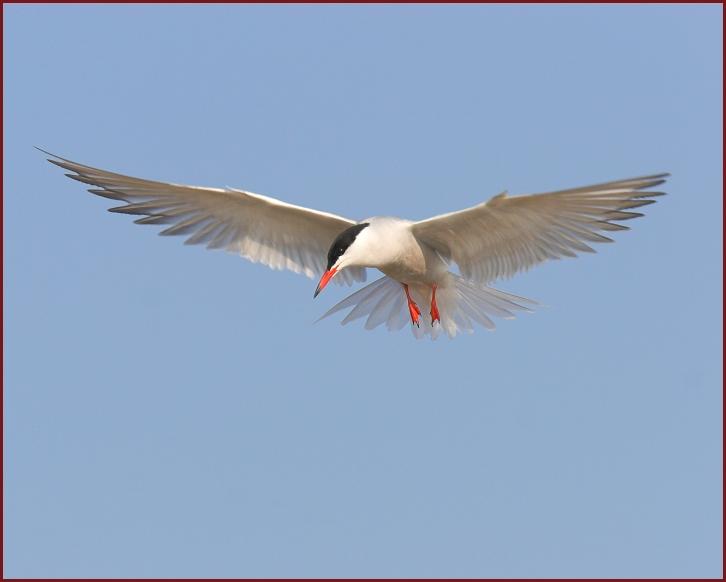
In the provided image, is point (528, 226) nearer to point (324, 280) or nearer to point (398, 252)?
point (398, 252)

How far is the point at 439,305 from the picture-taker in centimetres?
998

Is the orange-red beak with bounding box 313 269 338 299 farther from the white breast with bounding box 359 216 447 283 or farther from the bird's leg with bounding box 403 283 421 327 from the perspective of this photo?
the bird's leg with bounding box 403 283 421 327

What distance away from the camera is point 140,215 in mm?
9523

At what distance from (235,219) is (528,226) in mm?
2497

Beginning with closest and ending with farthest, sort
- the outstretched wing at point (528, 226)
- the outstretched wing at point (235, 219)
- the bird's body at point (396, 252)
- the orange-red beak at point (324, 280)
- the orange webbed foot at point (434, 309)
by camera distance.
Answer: the outstretched wing at point (528, 226), the orange-red beak at point (324, 280), the bird's body at point (396, 252), the outstretched wing at point (235, 219), the orange webbed foot at point (434, 309)

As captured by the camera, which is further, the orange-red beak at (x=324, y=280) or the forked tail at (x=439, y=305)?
the forked tail at (x=439, y=305)

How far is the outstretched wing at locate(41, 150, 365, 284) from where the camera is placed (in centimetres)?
933

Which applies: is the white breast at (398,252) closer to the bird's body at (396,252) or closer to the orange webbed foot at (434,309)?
the bird's body at (396,252)

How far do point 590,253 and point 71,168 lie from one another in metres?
3.80

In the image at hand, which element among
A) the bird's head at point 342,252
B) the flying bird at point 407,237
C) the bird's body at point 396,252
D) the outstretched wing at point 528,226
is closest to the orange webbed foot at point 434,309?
the flying bird at point 407,237

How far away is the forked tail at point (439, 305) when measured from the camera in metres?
9.70

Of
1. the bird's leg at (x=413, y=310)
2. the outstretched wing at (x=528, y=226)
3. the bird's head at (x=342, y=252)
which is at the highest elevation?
the outstretched wing at (x=528, y=226)

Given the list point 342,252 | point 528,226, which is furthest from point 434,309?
point 528,226

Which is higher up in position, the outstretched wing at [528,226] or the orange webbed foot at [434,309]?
the outstretched wing at [528,226]
